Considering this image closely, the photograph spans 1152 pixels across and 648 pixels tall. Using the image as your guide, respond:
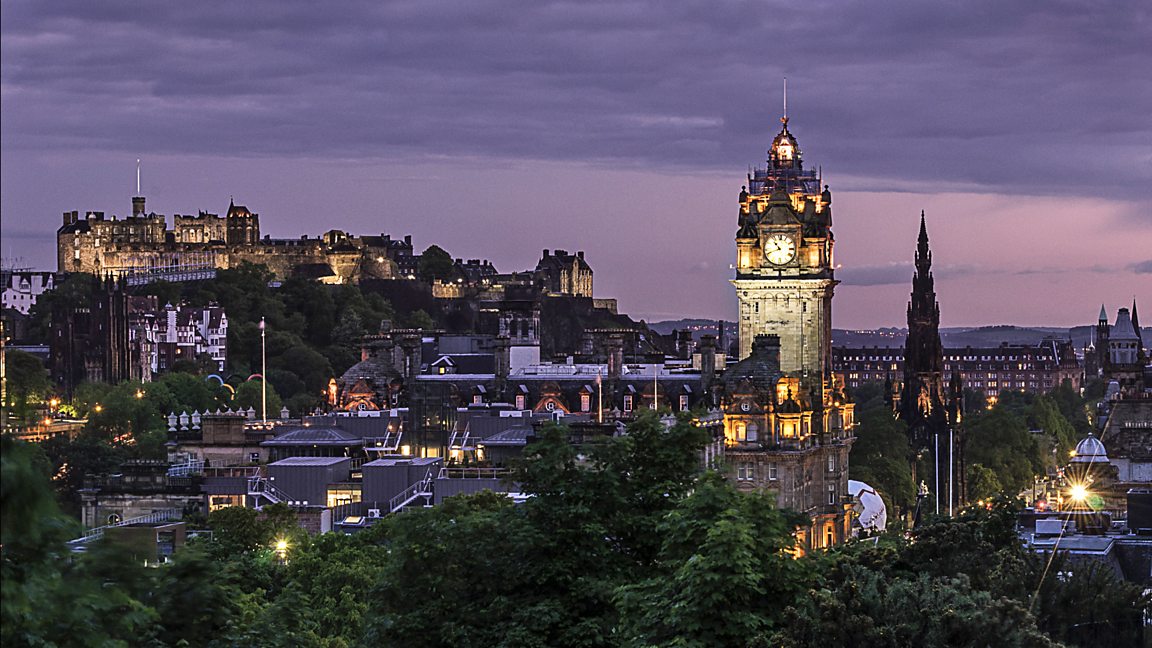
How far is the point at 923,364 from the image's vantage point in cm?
16262

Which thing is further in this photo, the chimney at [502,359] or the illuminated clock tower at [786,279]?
the chimney at [502,359]

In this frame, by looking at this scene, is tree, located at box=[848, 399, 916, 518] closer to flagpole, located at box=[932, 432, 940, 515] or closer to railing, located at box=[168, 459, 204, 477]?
flagpole, located at box=[932, 432, 940, 515]

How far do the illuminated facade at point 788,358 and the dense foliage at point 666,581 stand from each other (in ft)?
176

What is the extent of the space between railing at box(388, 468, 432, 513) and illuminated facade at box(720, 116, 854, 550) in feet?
50.2

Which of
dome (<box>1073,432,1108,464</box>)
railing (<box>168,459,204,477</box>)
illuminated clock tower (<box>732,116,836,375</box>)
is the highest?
illuminated clock tower (<box>732,116,836,375</box>)

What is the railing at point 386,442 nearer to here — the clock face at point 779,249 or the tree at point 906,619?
the clock face at point 779,249

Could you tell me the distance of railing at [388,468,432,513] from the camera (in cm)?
8344

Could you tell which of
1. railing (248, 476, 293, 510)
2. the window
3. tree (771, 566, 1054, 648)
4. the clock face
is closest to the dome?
the window

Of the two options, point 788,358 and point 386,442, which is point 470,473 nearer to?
point 386,442

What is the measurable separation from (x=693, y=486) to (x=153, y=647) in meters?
16.1

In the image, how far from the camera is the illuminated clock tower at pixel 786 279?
118438mm

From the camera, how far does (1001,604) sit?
Result: 30688 mm

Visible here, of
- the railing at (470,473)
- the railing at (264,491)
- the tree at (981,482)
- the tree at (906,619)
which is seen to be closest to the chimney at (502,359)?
the tree at (981,482)

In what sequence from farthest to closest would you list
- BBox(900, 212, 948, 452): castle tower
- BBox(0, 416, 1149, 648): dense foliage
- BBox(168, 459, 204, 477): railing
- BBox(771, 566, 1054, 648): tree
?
1. BBox(900, 212, 948, 452): castle tower
2. BBox(168, 459, 204, 477): railing
3. BBox(0, 416, 1149, 648): dense foliage
4. BBox(771, 566, 1054, 648): tree
